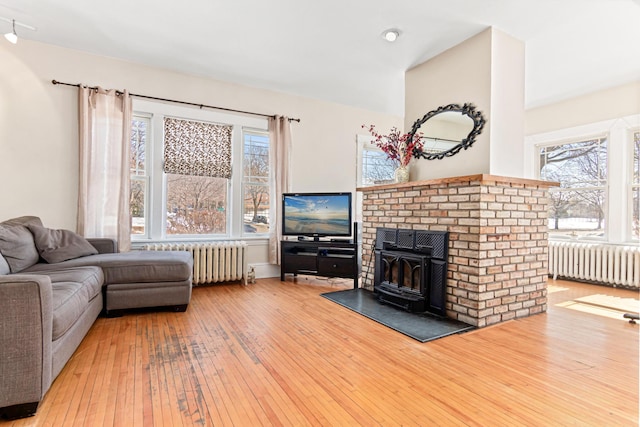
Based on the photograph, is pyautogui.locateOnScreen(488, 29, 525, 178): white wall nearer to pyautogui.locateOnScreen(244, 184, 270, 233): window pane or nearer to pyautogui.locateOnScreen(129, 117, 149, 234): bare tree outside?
pyautogui.locateOnScreen(244, 184, 270, 233): window pane

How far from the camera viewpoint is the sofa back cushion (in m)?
2.50

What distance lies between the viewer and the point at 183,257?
126 inches

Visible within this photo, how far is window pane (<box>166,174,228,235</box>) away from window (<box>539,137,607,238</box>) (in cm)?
502

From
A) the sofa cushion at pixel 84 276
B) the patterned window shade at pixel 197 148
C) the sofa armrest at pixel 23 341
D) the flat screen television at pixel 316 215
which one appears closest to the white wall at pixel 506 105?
the flat screen television at pixel 316 215

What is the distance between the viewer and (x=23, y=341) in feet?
4.87

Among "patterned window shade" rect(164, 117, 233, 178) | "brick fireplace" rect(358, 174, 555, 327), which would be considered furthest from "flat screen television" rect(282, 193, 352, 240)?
"brick fireplace" rect(358, 174, 555, 327)

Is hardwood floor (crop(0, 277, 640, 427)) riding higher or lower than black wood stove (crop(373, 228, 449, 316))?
lower

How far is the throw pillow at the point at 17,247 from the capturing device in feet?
8.26

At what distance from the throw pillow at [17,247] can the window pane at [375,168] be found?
14.2ft

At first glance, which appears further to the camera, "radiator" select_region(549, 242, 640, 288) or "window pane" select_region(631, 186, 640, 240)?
"window pane" select_region(631, 186, 640, 240)

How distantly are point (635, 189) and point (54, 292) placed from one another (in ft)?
20.5

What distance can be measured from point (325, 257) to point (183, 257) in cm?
182

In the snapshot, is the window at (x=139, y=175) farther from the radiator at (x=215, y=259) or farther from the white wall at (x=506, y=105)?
the white wall at (x=506, y=105)

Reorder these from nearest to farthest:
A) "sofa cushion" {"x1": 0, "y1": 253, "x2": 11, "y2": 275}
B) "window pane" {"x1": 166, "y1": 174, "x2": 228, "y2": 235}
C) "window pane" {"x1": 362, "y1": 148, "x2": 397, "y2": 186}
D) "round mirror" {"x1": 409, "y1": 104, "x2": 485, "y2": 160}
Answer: "sofa cushion" {"x1": 0, "y1": 253, "x2": 11, "y2": 275}, "round mirror" {"x1": 409, "y1": 104, "x2": 485, "y2": 160}, "window pane" {"x1": 166, "y1": 174, "x2": 228, "y2": 235}, "window pane" {"x1": 362, "y1": 148, "x2": 397, "y2": 186}
